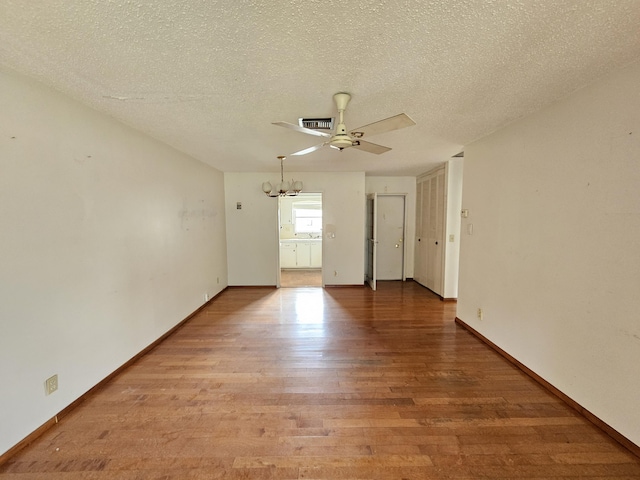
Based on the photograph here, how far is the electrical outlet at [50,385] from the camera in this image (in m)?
1.65

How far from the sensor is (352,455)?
1.48 metres

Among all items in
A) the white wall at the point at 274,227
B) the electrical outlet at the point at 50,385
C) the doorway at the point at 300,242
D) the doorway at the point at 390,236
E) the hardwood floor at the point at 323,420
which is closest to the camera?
the hardwood floor at the point at 323,420

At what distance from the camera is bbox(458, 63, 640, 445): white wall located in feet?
4.98

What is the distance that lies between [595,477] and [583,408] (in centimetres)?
55

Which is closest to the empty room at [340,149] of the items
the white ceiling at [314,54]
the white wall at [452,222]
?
the white ceiling at [314,54]

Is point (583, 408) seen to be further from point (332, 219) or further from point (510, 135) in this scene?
point (332, 219)

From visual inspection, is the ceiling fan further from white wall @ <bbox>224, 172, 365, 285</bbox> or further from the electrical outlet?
white wall @ <bbox>224, 172, 365, 285</bbox>

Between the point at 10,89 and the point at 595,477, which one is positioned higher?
the point at 10,89

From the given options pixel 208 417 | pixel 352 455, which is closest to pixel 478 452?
pixel 352 455

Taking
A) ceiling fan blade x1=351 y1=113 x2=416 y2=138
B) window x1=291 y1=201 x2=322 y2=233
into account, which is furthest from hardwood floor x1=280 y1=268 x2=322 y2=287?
ceiling fan blade x1=351 y1=113 x2=416 y2=138

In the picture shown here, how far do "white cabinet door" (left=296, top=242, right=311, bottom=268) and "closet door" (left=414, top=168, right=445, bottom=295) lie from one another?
2.91 metres

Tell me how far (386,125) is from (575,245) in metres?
1.62

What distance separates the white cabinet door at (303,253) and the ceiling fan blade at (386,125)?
17.2ft

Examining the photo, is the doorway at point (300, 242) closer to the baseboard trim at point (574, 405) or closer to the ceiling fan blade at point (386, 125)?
the baseboard trim at point (574, 405)
